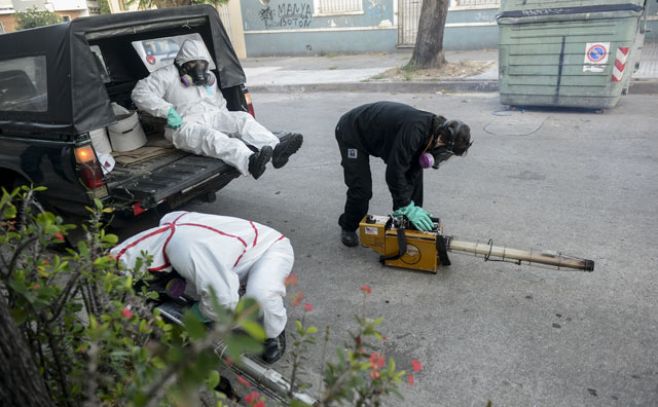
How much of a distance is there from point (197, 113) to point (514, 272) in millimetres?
3355

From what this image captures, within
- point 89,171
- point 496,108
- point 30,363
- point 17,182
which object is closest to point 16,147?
point 17,182

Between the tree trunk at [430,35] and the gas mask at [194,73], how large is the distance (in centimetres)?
713

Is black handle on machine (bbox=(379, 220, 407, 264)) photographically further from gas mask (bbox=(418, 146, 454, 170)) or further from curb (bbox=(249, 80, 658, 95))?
curb (bbox=(249, 80, 658, 95))

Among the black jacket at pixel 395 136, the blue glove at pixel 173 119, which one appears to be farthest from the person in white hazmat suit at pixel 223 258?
the blue glove at pixel 173 119

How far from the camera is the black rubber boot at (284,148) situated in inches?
179

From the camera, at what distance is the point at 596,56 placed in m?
7.22

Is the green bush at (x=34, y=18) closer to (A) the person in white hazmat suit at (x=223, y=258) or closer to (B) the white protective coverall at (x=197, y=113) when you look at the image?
(B) the white protective coverall at (x=197, y=113)

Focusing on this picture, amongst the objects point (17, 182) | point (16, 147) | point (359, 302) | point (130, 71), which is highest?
point (130, 71)

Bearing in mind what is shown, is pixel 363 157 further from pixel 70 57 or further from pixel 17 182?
pixel 17 182

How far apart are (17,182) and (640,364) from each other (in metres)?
4.90

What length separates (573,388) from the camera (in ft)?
8.30

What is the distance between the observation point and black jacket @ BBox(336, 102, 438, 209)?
11.2 feet

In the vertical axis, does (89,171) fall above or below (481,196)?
above

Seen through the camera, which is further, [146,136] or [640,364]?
[146,136]
